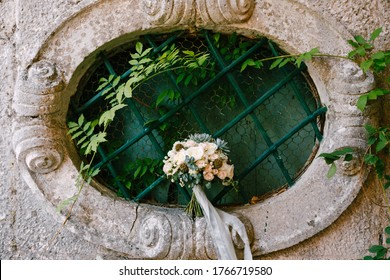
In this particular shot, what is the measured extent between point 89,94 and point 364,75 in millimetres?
1359

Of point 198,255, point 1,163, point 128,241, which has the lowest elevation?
point 198,255

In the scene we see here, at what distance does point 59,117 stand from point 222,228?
37.3 inches

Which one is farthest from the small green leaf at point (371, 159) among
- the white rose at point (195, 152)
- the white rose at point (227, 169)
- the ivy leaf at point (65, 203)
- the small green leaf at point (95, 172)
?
the ivy leaf at point (65, 203)

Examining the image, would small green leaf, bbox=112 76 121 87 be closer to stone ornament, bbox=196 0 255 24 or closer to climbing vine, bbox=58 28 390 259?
climbing vine, bbox=58 28 390 259

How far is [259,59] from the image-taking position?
306 centimetres

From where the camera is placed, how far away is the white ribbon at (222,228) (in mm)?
→ 2715

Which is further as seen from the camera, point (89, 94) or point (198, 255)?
point (89, 94)

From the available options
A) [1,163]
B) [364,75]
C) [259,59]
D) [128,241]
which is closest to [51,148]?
[1,163]

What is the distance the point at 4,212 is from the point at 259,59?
149 cm

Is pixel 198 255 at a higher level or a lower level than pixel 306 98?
lower

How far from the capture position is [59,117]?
114 inches

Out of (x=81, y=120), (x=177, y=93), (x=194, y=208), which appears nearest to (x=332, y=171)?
(x=194, y=208)

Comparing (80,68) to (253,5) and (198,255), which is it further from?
(198,255)

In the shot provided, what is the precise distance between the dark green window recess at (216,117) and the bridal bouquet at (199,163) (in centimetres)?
22
